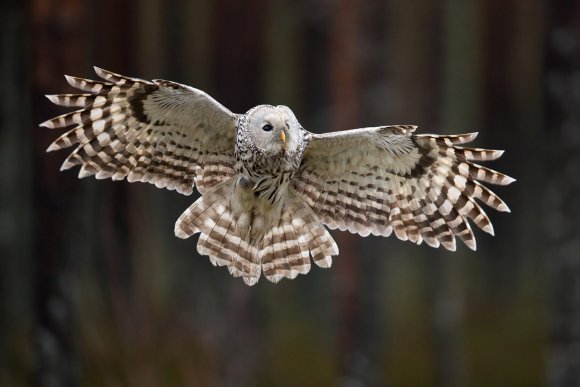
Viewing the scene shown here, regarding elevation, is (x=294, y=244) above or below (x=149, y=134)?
below

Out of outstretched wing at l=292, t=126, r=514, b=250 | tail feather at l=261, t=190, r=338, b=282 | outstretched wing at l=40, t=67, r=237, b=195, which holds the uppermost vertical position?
outstretched wing at l=40, t=67, r=237, b=195

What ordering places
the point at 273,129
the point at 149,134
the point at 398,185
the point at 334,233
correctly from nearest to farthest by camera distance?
the point at 273,129 → the point at 149,134 → the point at 398,185 → the point at 334,233

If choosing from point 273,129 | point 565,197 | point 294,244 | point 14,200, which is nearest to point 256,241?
point 294,244

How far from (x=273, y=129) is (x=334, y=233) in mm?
3726

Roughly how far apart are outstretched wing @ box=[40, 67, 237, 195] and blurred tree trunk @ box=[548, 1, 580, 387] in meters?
3.58

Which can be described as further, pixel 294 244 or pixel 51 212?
pixel 51 212

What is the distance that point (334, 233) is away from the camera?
9617mm

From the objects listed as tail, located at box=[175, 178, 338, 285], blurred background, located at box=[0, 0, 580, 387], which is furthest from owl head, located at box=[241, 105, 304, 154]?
blurred background, located at box=[0, 0, 580, 387]

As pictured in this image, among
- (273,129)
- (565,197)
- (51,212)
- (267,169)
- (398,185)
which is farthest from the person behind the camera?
(565,197)

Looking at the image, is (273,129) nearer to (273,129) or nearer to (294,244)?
(273,129)

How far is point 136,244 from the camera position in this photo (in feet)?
32.1

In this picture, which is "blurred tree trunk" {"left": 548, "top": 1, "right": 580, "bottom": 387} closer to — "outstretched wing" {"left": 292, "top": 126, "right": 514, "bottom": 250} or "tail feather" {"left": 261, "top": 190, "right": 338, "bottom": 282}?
"outstretched wing" {"left": 292, "top": 126, "right": 514, "bottom": 250}

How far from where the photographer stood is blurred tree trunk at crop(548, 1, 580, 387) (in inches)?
356

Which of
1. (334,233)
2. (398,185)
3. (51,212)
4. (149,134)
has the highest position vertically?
(149,134)
